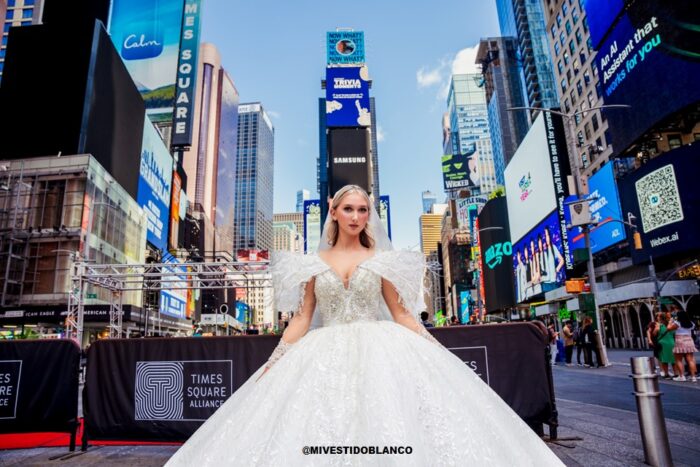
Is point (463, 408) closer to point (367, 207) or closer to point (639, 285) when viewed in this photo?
point (367, 207)

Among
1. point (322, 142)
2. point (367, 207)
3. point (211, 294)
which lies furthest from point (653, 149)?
point (322, 142)

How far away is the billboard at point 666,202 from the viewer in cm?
2438

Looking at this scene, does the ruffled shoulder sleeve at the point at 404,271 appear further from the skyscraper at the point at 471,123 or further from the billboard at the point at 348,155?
the skyscraper at the point at 471,123

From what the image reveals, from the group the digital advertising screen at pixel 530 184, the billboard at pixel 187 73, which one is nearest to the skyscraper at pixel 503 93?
the digital advertising screen at pixel 530 184

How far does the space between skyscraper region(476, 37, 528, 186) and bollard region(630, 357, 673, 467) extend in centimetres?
8345

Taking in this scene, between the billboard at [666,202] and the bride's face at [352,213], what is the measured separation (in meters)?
28.5

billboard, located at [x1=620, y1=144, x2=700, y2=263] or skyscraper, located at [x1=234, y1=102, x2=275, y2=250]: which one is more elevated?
skyscraper, located at [x1=234, y1=102, x2=275, y2=250]

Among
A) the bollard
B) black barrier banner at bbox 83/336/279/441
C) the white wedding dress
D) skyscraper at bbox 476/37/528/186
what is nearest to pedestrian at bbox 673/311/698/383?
the bollard

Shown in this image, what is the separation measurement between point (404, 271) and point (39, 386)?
5.79 m

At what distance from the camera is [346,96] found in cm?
4019

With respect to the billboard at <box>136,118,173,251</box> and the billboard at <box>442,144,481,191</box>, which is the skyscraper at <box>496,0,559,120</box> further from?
the billboard at <box>136,118,173,251</box>

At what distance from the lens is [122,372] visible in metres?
5.89

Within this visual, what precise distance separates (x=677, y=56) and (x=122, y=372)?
104ft

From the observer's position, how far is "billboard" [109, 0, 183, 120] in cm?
4838
